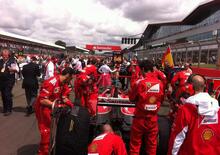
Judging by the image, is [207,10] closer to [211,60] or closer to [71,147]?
[211,60]

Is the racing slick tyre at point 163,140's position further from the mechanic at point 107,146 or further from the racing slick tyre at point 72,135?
the mechanic at point 107,146

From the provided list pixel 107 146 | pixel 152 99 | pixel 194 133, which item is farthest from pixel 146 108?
pixel 107 146

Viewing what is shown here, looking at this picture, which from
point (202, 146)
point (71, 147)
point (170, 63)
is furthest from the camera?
point (170, 63)

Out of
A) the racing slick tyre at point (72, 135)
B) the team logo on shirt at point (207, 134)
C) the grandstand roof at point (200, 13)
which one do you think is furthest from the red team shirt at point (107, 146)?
the grandstand roof at point (200, 13)

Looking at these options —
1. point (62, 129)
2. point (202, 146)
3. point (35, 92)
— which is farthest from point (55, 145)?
point (35, 92)

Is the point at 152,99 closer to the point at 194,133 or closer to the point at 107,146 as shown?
the point at 194,133

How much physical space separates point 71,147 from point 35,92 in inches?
184

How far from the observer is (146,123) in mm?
4289

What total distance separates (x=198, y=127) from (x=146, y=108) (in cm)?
134

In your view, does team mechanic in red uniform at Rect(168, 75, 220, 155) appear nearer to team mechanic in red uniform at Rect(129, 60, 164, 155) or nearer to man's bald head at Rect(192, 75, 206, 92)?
man's bald head at Rect(192, 75, 206, 92)

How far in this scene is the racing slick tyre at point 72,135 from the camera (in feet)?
12.8

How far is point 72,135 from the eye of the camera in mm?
3939

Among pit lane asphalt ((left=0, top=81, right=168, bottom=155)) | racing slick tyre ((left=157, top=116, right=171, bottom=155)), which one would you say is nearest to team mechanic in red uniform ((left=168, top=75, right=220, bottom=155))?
racing slick tyre ((left=157, top=116, right=171, bottom=155))

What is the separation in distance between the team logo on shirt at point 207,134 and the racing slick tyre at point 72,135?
1552 mm
